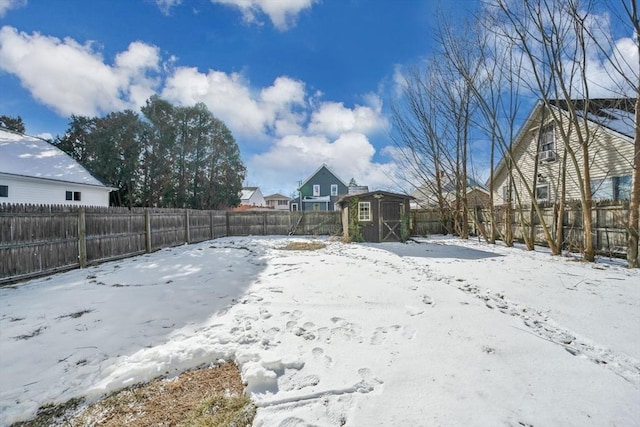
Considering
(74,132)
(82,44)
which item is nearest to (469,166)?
(82,44)

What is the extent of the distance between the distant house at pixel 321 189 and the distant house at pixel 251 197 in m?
11.7

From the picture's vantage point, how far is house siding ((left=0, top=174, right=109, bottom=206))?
11.0 m

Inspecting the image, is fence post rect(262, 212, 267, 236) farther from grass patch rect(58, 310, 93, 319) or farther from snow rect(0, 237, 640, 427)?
grass patch rect(58, 310, 93, 319)

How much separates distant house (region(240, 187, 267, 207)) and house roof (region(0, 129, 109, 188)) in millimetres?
21003

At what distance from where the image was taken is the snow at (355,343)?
173 centimetres

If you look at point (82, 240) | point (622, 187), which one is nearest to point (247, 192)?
point (82, 240)

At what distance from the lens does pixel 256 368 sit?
2088 mm

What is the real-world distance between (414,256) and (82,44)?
484 inches

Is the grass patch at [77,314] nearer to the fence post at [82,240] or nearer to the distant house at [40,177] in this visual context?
the fence post at [82,240]

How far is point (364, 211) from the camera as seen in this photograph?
37.9 feet

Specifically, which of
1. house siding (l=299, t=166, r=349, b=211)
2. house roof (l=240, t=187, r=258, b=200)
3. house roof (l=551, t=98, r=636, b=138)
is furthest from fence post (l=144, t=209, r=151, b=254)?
house roof (l=240, t=187, r=258, b=200)

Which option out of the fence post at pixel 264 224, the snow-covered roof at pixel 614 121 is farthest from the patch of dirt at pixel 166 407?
the fence post at pixel 264 224

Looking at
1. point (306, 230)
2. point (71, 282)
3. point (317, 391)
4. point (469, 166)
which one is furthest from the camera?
point (306, 230)

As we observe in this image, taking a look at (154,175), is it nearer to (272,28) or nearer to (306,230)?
(306,230)
